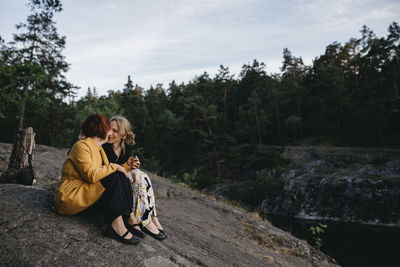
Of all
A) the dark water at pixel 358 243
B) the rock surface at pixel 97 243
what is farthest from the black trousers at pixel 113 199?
the dark water at pixel 358 243

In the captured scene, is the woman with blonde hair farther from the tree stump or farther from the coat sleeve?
the tree stump

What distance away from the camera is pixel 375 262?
32.4ft

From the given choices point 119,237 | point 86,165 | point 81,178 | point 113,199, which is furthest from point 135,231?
point 86,165

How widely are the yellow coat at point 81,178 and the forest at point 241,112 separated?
11.7 m

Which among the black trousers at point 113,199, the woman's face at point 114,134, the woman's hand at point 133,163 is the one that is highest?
the woman's face at point 114,134

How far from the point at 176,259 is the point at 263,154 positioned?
89.1ft

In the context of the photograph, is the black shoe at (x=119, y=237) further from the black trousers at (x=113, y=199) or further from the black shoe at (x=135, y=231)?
the black shoe at (x=135, y=231)

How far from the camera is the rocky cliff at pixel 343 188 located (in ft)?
54.9

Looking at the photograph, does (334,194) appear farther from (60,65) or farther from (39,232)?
(60,65)

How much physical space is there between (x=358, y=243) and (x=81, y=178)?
14.5 meters

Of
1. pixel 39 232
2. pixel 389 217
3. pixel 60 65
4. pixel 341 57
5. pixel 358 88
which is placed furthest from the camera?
pixel 341 57

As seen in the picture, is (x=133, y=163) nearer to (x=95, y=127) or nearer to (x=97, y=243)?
(x=95, y=127)

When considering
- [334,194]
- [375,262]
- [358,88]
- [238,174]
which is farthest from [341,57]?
[375,262]

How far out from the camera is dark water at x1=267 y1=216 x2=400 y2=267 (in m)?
9.98
